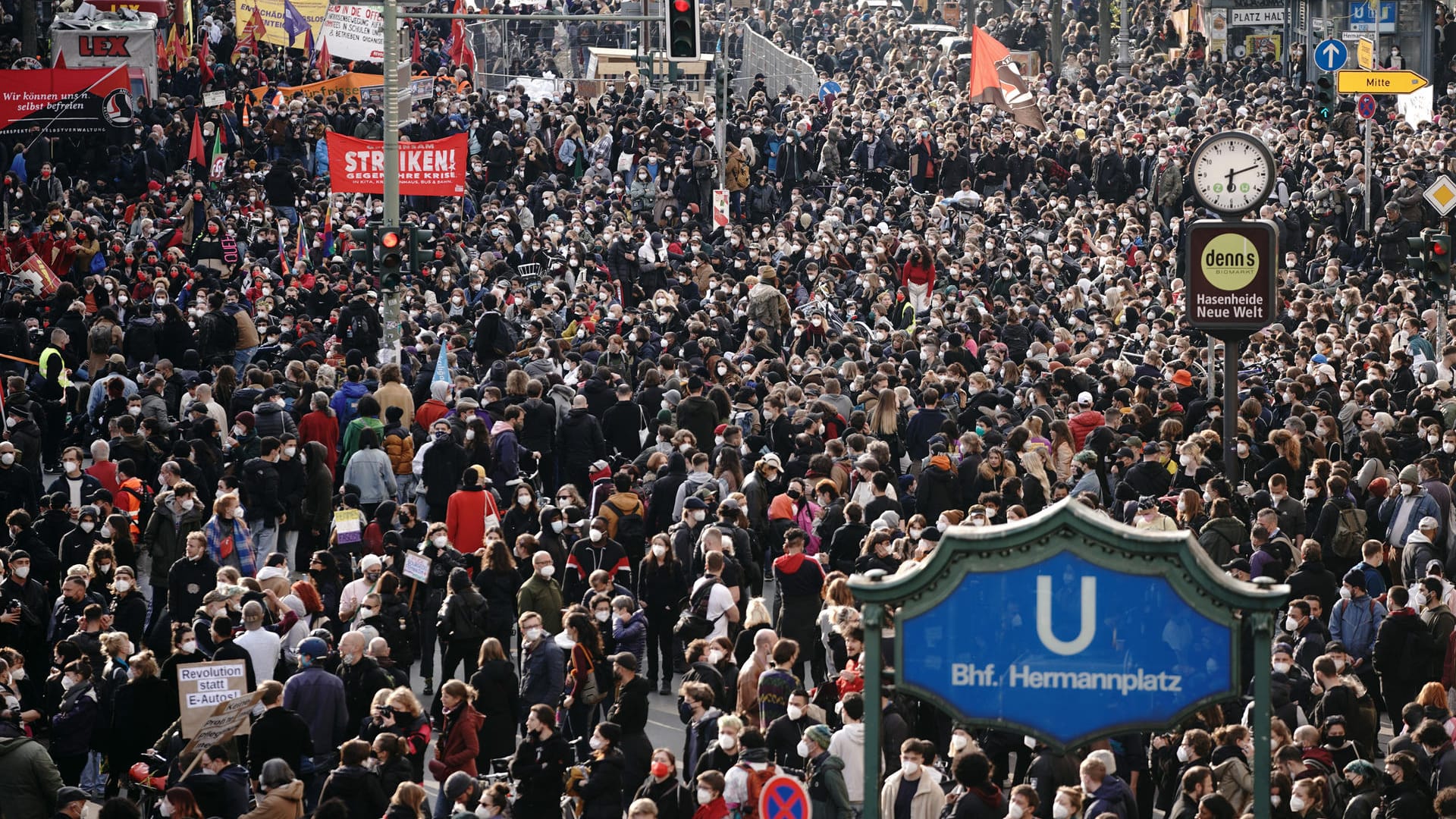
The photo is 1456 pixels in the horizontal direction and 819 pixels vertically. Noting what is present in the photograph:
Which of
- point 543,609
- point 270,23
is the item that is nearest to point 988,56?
point 270,23

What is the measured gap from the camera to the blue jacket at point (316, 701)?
1308 centimetres

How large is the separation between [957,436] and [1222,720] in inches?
291

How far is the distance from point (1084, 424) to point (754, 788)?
9584mm

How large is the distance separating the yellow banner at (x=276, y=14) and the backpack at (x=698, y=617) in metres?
26.6

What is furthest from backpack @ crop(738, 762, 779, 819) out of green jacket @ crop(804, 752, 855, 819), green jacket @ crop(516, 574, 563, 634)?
green jacket @ crop(516, 574, 563, 634)

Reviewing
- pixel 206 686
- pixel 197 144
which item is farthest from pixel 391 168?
pixel 197 144

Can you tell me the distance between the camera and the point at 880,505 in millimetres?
17047

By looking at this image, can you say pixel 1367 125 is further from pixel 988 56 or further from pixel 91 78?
pixel 91 78

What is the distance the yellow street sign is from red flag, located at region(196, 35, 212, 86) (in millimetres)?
19293

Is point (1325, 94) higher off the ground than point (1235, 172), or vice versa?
point (1325, 94)

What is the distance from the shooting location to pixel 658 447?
63.1 feet

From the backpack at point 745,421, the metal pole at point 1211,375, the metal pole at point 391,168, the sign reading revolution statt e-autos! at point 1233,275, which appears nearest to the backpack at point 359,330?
the metal pole at point 391,168

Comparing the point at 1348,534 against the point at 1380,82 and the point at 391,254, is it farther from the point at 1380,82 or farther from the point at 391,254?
the point at 1380,82

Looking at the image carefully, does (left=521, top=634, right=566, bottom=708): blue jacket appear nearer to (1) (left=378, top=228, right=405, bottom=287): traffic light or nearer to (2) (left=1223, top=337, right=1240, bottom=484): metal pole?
(2) (left=1223, top=337, right=1240, bottom=484): metal pole
